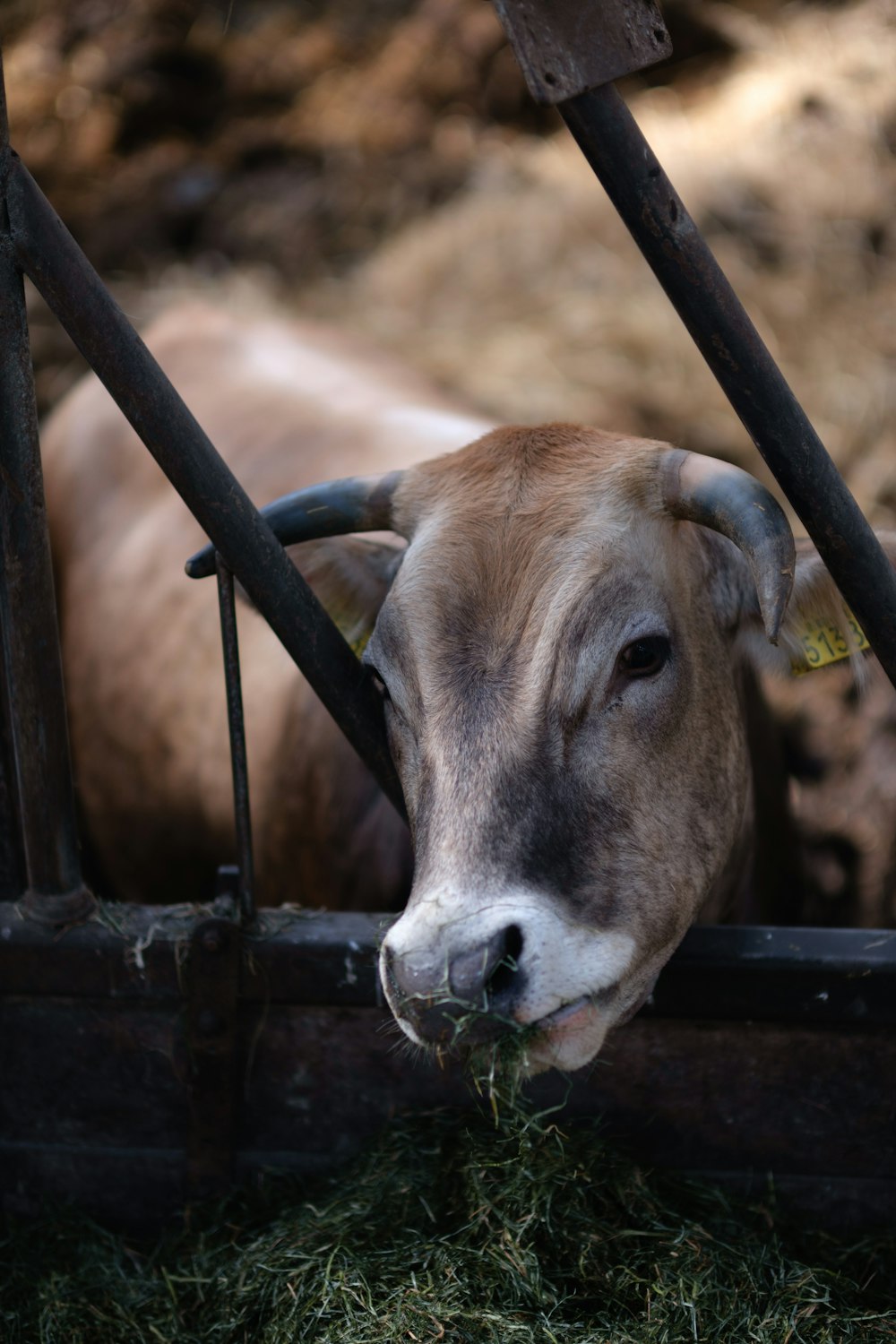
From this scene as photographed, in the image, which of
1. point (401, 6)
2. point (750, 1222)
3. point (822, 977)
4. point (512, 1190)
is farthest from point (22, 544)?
point (401, 6)

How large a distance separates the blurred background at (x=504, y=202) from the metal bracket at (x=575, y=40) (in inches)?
94.0

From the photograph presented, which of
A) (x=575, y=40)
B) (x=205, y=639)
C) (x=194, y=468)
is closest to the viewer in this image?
(x=575, y=40)

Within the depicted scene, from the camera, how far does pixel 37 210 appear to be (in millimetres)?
1617

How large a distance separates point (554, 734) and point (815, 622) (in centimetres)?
55

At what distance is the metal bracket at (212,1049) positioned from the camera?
1950 mm

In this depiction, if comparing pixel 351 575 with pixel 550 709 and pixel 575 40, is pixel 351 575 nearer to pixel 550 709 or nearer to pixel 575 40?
pixel 550 709

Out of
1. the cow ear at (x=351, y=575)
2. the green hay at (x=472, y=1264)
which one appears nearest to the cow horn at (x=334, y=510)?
the cow ear at (x=351, y=575)

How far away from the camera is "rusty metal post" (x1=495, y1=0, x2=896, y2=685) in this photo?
142 cm

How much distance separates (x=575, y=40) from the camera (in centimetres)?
143

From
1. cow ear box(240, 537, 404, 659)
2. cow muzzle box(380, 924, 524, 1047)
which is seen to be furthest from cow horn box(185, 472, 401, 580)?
cow muzzle box(380, 924, 524, 1047)

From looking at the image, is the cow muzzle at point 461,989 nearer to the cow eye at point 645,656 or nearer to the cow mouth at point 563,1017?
the cow mouth at point 563,1017

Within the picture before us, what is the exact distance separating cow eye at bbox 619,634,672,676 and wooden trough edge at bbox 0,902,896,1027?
0.42 m

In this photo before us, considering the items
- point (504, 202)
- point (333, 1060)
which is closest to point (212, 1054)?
point (333, 1060)

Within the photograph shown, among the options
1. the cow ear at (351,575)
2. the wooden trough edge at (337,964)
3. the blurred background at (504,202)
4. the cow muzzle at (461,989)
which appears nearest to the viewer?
the cow muzzle at (461,989)
